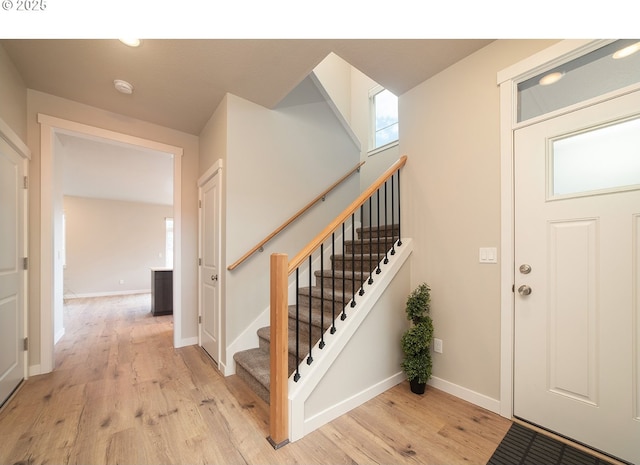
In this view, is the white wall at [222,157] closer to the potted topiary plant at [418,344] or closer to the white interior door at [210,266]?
the white interior door at [210,266]

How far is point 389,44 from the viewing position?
1.88 m

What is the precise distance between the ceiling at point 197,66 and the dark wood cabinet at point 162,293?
3.05 meters

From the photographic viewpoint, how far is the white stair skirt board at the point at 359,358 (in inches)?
63.8

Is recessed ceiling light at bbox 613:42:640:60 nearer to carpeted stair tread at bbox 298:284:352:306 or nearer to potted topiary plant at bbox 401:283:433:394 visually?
potted topiary plant at bbox 401:283:433:394

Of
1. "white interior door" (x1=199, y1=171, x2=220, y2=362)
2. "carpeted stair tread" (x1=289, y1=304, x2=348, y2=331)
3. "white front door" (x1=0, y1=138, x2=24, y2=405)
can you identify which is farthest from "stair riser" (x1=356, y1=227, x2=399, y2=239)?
"white front door" (x1=0, y1=138, x2=24, y2=405)

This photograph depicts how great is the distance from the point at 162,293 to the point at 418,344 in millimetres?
4606

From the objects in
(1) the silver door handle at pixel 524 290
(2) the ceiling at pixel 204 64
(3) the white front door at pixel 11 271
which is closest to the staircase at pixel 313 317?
(1) the silver door handle at pixel 524 290

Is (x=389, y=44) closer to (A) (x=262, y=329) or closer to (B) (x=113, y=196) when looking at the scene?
(A) (x=262, y=329)

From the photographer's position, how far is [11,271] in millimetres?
2074

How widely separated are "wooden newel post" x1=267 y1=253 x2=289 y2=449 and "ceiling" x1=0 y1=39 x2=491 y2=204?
1.57 metres

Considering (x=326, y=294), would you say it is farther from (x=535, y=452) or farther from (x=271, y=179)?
(x=535, y=452)

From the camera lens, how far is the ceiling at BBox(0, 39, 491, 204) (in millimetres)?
1900
